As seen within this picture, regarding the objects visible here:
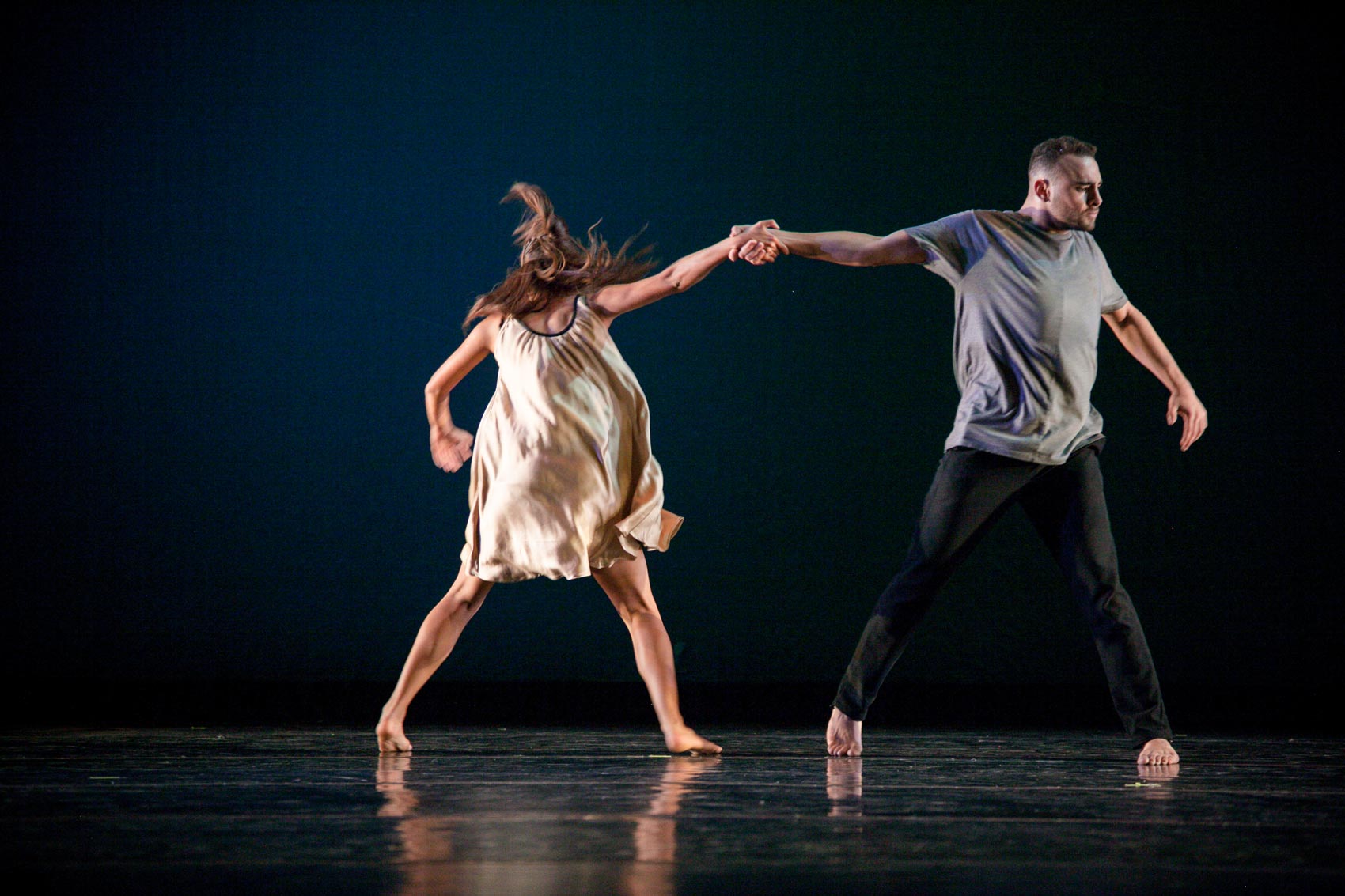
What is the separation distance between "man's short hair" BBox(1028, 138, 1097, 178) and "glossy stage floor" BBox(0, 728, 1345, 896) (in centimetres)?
127

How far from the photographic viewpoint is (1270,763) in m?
2.91

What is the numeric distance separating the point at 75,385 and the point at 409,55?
6.01ft

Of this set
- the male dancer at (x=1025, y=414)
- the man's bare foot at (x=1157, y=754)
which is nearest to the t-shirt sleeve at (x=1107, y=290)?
the male dancer at (x=1025, y=414)

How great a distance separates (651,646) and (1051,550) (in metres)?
0.89

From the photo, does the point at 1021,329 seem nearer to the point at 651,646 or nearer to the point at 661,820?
the point at 651,646

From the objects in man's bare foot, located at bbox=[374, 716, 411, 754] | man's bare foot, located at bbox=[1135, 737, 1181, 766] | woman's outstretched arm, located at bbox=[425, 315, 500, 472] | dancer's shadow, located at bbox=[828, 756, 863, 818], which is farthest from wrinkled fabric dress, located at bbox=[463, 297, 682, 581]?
man's bare foot, located at bbox=[1135, 737, 1181, 766]

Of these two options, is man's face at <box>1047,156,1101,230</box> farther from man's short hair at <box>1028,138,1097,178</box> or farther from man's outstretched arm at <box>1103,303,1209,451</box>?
man's outstretched arm at <box>1103,303,1209,451</box>

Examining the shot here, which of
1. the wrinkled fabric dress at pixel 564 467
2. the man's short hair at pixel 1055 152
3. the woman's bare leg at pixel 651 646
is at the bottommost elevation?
the woman's bare leg at pixel 651 646

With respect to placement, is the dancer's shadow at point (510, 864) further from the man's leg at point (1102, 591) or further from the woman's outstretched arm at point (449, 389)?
the woman's outstretched arm at point (449, 389)

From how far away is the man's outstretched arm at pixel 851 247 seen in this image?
119 inches

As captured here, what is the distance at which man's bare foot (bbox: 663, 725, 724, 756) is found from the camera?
3.09 meters

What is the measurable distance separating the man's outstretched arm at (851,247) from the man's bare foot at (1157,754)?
3.64 ft

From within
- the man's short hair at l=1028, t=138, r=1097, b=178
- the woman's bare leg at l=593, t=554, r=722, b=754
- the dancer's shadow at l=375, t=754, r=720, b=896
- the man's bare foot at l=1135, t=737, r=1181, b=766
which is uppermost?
the man's short hair at l=1028, t=138, r=1097, b=178

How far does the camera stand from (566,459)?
10.3 ft
